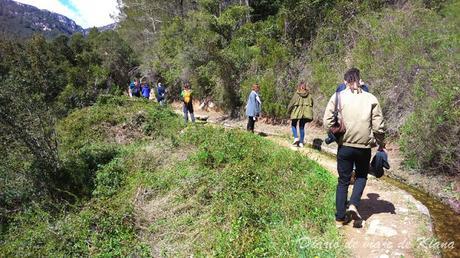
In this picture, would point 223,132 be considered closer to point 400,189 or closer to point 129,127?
point 129,127

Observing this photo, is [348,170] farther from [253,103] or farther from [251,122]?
[251,122]

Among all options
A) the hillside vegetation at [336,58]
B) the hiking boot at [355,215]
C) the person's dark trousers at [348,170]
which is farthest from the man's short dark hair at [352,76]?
the hillside vegetation at [336,58]

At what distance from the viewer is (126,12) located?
114 feet

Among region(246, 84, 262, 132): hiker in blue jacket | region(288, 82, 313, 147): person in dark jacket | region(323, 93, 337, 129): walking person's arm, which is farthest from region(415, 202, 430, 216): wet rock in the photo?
region(246, 84, 262, 132): hiker in blue jacket

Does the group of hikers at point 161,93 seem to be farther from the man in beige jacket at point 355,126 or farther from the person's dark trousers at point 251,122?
the man in beige jacket at point 355,126

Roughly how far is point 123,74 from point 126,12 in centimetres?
815

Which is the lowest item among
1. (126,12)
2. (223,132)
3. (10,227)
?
(10,227)

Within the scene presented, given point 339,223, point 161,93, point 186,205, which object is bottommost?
point 186,205

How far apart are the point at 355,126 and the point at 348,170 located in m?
0.64

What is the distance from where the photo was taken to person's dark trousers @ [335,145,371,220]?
4691 mm

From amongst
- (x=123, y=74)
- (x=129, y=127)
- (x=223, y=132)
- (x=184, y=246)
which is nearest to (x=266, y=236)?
(x=184, y=246)

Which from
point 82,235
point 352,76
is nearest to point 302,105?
point 352,76

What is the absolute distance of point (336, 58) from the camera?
13.3m

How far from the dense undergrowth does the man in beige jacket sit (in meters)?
0.89
